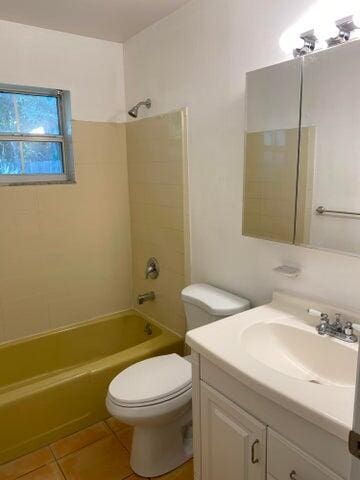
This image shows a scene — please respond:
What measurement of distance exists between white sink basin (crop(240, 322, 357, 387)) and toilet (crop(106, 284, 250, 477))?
0.97ft

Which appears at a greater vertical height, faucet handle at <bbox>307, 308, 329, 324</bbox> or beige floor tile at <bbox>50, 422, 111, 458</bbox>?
faucet handle at <bbox>307, 308, 329, 324</bbox>

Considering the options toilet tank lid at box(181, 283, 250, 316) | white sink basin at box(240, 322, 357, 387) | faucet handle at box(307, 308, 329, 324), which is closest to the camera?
white sink basin at box(240, 322, 357, 387)

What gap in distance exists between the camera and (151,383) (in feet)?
5.56

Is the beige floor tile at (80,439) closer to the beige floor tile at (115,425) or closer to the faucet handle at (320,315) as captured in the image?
the beige floor tile at (115,425)

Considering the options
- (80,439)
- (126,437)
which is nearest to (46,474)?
(80,439)

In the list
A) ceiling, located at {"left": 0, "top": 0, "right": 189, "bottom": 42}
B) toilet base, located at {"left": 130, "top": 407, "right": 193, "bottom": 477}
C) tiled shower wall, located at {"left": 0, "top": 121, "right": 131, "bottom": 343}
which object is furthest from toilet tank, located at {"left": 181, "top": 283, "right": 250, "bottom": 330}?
ceiling, located at {"left": 0, "top": 0, "right": 189, "bottom": 42}

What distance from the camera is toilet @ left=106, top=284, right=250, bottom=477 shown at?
1.61 m

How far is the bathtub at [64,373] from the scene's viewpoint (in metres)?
1.89

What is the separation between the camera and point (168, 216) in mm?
2309

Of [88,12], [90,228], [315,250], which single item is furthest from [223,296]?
[88,12]

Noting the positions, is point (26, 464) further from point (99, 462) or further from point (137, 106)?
point (137, 106)

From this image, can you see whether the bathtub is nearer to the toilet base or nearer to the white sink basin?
the toilet base

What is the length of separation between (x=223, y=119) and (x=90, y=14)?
1.02m

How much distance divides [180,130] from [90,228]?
1.01 m
